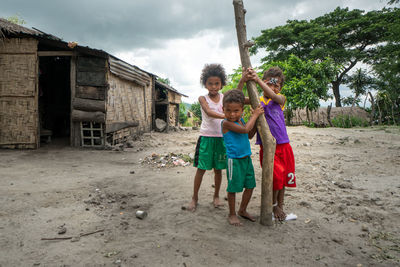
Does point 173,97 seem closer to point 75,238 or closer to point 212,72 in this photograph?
point 212,72

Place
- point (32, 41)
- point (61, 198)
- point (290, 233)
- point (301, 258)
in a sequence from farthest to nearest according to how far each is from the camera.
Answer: point (32, 41) → point (61, 198) → point (290, 233) → point (301, 258)

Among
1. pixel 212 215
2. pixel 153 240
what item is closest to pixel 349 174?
pixel 212 215

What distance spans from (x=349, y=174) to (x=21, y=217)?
182 inches

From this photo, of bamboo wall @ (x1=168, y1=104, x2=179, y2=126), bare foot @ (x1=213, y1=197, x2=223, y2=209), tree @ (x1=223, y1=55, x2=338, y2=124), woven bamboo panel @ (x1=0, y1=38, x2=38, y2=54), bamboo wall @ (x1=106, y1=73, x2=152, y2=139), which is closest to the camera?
bare foot @ (x1=213, y1=197, x2=223, y2=209)

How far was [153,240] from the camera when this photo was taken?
1944 millimetres

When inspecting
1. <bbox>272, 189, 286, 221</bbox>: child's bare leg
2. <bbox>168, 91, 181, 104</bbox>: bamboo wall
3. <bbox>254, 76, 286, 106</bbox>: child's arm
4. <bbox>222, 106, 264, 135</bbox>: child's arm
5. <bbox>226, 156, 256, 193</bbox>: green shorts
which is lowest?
<bbox>272, 189, 286, 221</bbox>: child's bare leg

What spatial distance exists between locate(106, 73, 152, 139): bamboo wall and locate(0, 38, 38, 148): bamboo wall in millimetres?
2115

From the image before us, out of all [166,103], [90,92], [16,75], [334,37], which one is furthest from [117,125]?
[334,37]

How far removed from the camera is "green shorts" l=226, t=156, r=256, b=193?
214cm

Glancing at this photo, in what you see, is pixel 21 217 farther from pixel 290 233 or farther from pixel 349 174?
pixel 349 174

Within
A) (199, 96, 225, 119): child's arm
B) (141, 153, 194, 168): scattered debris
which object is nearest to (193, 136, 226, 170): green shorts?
(199, 96, 225, 119): child's arm

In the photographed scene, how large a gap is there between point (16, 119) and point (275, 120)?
299 inches

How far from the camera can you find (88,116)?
7.10 metres

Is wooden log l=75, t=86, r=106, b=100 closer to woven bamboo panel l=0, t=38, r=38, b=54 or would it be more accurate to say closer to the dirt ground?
woven bamboo panel l=0, t=38, r=38, b=54
